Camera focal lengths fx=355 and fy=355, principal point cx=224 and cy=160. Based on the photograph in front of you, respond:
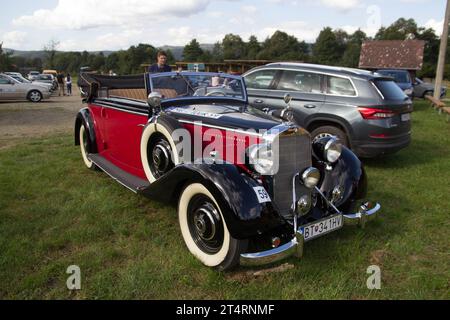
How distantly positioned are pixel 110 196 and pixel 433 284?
3665 mm

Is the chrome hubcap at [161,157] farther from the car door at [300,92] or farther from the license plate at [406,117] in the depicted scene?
the license plate at [406,117]

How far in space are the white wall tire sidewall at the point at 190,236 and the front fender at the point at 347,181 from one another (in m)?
1.24

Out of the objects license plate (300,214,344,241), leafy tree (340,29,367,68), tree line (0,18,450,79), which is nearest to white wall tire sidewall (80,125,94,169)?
license plate (300,214,344,241)

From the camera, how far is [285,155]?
10.4 feet

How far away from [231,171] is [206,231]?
0.56m

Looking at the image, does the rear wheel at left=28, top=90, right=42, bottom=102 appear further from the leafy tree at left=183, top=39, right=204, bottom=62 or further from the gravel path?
the leafy tree at left=183, top=39, right=204, bottom=62

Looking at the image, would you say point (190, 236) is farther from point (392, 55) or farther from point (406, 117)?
point (392, 55)

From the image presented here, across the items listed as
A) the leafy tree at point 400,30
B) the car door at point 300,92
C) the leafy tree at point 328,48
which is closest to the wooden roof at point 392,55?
the car door at point 300,92

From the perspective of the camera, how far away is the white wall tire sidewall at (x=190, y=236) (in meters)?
2.88

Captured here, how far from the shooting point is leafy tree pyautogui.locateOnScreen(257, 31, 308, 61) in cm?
7064

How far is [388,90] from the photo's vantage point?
6188 millimetres

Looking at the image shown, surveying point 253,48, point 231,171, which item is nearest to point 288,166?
point 231,171

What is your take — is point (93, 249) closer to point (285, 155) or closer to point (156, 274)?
point (156, 274)

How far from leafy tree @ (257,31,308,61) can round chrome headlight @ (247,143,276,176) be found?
69237 mm
